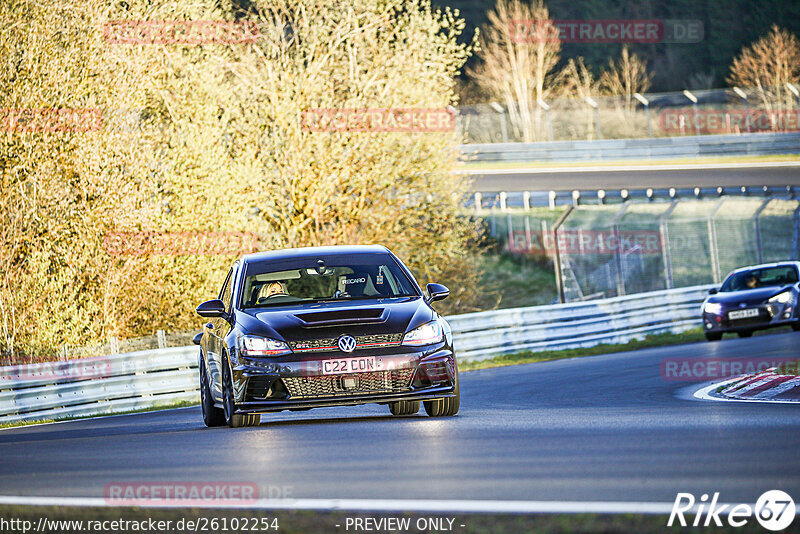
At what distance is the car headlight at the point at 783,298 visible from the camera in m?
24.7

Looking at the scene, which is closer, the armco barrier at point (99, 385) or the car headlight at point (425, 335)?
the car headlight at point (425, 335)

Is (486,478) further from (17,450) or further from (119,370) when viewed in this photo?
(119,370)

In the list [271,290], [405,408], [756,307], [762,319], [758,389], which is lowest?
[762,319]

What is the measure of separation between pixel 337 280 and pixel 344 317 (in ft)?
4.10

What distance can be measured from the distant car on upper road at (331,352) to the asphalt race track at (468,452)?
27 centimetres

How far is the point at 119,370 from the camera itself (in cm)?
1861

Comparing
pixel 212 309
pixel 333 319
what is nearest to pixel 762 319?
pixel 212 309

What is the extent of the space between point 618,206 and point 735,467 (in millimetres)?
34943

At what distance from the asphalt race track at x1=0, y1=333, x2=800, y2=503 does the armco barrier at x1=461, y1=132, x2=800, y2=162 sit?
128ft

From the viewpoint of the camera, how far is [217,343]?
1241 cm

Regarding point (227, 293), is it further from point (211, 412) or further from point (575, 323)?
point (575, 323)

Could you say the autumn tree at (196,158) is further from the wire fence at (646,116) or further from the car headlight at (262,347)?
the wire fence at (646,116)

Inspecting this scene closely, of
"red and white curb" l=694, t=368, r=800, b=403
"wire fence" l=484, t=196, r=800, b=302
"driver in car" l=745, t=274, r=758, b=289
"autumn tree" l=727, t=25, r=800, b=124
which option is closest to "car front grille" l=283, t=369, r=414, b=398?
"red and white curb" l=694, t=368, r=800, b=403

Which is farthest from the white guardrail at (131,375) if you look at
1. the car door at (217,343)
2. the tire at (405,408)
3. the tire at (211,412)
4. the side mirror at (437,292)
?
the side mirror at (437,292)
